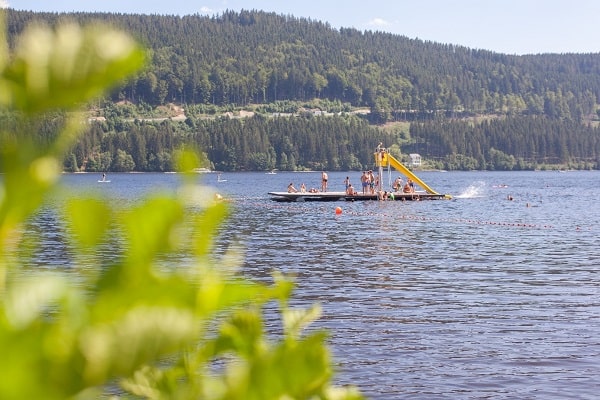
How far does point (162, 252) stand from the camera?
70cm

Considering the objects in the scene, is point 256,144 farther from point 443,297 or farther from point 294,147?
point 443,297

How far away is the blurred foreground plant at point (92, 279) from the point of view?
0.61 meters

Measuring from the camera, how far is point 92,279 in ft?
2.32

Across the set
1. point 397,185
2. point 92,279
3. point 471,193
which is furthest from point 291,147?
point 92,279

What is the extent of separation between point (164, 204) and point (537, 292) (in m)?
20.6

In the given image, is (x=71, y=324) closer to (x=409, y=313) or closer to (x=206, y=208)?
(x=206, y=208)

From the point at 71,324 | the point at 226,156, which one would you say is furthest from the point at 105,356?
the point at 226,156

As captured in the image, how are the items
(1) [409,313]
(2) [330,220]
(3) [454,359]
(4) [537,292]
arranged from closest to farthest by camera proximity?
1. (3) [454,359]
2. (1) [409,313]
3. (4) [537,292]
4. (2) [330,220]

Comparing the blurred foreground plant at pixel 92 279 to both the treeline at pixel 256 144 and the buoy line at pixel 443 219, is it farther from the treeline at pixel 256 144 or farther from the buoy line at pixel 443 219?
the treeline at pixel 256 144

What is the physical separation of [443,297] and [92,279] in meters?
19.1

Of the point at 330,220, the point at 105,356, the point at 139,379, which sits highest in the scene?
the point at 105,356

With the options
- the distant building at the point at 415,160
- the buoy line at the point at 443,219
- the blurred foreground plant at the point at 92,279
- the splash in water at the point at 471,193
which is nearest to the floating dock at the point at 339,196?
the buoy line at the point at 443,219

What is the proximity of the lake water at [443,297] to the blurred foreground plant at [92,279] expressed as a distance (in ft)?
0.14

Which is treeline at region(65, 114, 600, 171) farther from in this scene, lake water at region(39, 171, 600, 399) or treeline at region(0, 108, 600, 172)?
lake water at region(39, 171, 600, 399)
